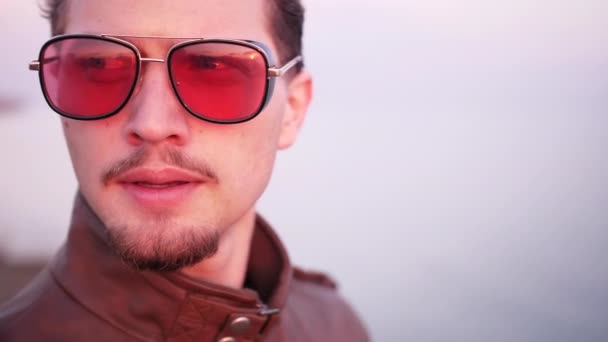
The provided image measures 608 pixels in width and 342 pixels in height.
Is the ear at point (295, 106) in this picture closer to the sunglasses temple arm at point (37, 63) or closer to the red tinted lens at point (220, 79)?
the red tinted lens at point (220, 79)

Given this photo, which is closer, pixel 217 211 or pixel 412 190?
pixel 217 211

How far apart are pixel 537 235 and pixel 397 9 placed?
4.14 feet

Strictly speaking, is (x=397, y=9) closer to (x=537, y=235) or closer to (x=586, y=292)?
(x=537, y=235)

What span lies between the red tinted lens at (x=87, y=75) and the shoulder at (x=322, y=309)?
1.03 metres

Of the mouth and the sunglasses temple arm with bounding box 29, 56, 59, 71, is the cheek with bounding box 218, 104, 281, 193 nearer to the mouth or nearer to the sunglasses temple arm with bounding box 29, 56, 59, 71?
the mouth

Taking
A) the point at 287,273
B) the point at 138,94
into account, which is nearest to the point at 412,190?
the point at 287,273

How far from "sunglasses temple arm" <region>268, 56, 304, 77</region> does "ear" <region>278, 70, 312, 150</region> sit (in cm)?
4

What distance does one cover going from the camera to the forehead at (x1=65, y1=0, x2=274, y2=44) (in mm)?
1272

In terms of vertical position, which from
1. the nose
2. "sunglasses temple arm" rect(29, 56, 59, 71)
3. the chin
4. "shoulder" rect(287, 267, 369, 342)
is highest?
"sunglasses temple arm" rect(29, 56, 59, 71)

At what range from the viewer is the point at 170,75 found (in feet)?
4.04

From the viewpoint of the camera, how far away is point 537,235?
273cm

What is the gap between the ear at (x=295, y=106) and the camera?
165 centimetres

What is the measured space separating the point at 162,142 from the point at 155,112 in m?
0.07

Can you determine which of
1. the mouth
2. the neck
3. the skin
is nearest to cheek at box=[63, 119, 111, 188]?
the skin
